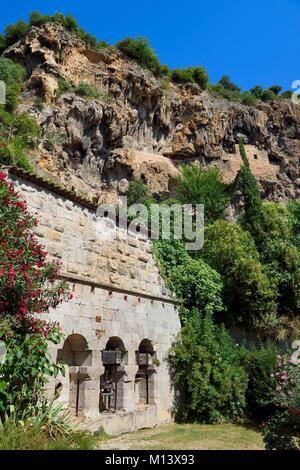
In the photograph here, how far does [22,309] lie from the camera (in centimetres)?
664

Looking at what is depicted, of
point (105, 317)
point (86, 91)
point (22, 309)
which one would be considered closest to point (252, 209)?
point (105, 317)

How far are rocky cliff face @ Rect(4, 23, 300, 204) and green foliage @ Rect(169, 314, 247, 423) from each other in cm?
1677

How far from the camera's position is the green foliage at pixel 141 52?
39.9 metres

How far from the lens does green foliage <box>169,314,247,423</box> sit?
10.7 metres

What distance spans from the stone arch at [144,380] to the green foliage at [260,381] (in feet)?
9.86

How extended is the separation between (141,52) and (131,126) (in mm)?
9574

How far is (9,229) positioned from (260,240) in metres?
11.8

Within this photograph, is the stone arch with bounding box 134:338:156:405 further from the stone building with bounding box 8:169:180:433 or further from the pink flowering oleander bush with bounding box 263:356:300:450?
the pink flowering oleander bush with bounding box 263:356:300:450

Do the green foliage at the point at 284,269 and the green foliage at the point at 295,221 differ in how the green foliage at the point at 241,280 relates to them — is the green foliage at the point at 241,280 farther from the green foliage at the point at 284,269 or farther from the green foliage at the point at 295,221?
the green foliage at the point at 295,221

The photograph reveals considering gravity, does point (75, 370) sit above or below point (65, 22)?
below

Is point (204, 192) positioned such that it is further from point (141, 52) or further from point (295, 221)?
point (141, 52)

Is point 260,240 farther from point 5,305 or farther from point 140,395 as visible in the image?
point 5,305

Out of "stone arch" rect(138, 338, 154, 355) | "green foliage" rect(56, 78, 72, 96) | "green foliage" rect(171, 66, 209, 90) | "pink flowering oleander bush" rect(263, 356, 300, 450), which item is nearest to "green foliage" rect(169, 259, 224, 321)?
"stone arch" rect(138, 338, 154, 355)

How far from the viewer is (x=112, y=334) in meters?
9.36
